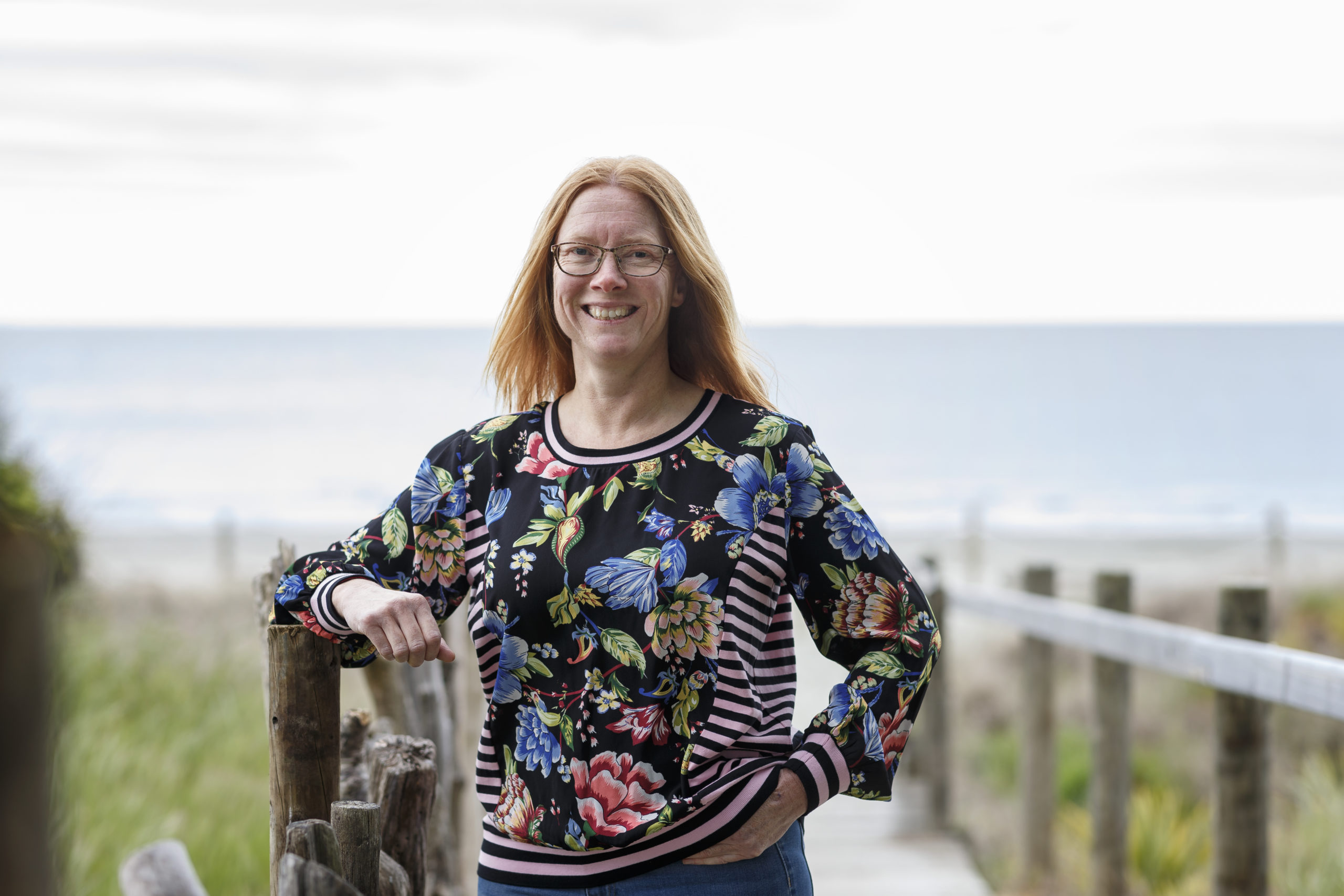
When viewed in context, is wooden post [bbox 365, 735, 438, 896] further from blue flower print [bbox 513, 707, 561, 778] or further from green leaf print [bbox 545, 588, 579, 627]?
green leaf print [bbox 545, 588, 579, 627]

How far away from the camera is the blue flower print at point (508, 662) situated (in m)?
1.79

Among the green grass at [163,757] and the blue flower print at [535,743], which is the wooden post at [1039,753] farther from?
the blue flower print at [535,743]

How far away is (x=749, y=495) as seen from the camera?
5.80ft

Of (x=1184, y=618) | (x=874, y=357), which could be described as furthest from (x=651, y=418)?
(x=874, y=357)

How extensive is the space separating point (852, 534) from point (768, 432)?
21cm

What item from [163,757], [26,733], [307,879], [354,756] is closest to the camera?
[26,733]

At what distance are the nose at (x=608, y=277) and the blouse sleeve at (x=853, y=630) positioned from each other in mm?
375

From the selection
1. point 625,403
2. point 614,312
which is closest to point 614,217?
point 614,312

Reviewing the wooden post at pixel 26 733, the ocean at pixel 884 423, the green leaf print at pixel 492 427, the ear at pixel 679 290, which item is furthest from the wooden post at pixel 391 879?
the ocean at pixel 884 423

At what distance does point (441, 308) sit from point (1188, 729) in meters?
48.1

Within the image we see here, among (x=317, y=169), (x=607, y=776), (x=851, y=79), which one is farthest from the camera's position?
(x=317, y=169)

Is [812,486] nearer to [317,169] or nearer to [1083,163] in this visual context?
[1083,163]

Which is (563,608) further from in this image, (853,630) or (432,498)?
(853,630)

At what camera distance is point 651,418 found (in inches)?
75.3
